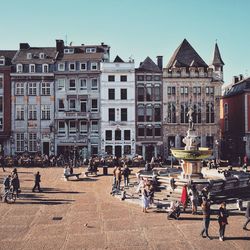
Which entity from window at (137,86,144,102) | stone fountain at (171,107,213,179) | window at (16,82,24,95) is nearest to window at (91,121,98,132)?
window at (137,86,144,102)

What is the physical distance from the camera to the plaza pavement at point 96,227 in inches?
600

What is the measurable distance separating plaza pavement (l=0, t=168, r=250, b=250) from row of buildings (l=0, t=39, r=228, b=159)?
26773 millimetres

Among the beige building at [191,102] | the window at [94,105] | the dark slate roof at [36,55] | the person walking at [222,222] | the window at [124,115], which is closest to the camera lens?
the person walking at [222,222]

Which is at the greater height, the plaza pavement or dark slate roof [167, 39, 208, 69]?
dark slate roof [167, 39, 208, 69]

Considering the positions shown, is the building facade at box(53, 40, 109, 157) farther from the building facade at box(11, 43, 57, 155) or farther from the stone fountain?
the stone fountain

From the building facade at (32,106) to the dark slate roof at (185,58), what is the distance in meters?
16.2

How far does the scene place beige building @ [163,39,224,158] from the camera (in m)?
52.1

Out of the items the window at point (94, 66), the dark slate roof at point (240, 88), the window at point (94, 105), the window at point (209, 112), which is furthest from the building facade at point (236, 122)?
the window at point (94, 66)

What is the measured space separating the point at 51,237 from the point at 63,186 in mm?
13324

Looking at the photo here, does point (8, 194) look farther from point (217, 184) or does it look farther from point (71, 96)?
point (71, 96)

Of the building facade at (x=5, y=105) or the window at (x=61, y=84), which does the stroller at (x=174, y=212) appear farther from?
the building facade at (x=5, y=105)

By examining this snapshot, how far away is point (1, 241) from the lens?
618 inches

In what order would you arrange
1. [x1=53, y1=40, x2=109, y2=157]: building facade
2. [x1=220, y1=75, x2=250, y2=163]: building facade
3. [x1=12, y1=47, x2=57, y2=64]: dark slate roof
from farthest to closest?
[x1=220, y1=75, x2=250, y2=163]: building facade, [x1=12, y1=47, x2=57, y2=64]: dark slate roof, [x1=53, y1=40, x2=109, y2=157]: building facade

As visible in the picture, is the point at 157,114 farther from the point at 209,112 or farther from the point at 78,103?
the point at 78,103
